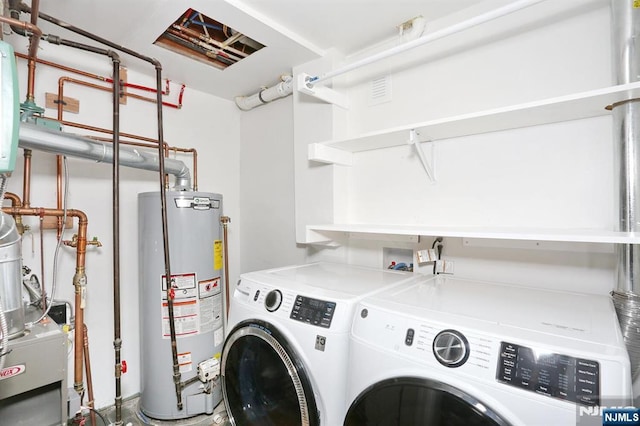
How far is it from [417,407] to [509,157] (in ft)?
3.65

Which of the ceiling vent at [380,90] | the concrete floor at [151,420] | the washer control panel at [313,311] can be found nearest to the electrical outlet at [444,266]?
the washer control panel at [313,311]

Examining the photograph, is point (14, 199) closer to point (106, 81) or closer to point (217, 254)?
point (106, 81)

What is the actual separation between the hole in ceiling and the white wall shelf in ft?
2.68

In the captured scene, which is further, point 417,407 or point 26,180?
point 26,180

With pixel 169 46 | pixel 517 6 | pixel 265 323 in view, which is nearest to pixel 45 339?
pixel 265 323

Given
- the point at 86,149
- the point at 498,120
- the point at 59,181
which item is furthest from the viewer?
the point at 59,181

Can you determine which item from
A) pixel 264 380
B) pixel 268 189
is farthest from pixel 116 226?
pixel 268 189

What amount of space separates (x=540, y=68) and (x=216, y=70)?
1.86 metres

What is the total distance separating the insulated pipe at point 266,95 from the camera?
85.7 inches

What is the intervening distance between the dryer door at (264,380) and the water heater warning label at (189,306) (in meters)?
0.46

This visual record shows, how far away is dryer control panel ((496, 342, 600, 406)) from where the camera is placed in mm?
669

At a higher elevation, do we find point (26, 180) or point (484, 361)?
point (26, 180)

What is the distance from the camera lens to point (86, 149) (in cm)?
152

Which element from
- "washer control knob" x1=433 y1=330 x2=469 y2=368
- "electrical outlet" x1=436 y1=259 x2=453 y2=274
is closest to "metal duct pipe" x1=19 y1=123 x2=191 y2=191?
"electrical outlet" x1=436 y1=259 x2=453 y2=274
